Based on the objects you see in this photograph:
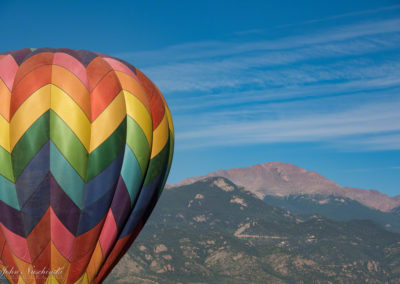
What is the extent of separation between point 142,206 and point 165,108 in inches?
383

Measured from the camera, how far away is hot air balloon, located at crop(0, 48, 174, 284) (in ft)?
173

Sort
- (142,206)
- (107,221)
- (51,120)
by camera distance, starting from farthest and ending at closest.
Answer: (142,206), (107,221), (51,120)

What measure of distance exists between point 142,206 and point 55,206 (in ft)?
32.7

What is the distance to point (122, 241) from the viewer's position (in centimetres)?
5969

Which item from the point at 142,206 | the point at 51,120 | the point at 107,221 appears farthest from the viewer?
the point at 142,206

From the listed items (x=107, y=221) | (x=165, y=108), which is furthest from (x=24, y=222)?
(x=165, y=108)

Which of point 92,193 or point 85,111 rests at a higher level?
point 85,111

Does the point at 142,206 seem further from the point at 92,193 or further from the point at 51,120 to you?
the point at 51,120

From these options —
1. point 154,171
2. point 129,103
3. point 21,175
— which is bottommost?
point 21,175

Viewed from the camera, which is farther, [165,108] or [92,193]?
[165,108]

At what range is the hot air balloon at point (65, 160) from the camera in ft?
173

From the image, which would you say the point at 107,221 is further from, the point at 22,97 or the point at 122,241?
the point at 22,97

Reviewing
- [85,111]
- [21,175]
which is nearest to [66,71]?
[85,111]

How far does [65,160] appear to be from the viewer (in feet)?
174
